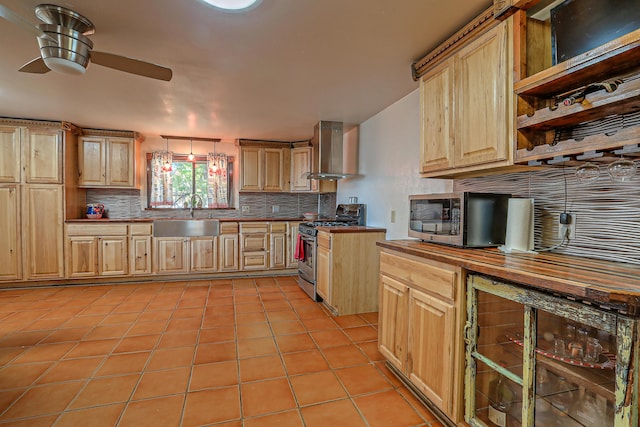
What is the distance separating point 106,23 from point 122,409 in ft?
7.44

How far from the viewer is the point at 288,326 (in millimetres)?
2834

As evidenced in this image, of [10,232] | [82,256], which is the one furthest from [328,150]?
[10,232]

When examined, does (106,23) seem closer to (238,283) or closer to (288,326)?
(288,326)

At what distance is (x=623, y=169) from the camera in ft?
4.14

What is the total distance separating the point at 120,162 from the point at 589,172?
5280 millimetres

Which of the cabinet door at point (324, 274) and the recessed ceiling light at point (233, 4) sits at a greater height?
the recessed ceiling light at point (233, 4)

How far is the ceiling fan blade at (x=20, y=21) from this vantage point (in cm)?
133

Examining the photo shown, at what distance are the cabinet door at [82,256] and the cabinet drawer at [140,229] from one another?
476 mm

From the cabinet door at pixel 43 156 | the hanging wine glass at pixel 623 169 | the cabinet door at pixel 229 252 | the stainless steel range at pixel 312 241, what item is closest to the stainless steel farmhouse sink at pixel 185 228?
the cabinet door at pixel 229 252

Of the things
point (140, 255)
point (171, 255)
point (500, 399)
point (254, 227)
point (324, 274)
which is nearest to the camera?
point (500, 399)

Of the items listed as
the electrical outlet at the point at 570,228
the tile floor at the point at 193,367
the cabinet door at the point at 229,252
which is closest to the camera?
the electrical outlet at the point at 570,228

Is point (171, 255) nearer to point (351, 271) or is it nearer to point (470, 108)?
point (351, 271)

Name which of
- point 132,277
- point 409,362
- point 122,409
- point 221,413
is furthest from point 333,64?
point 132,277

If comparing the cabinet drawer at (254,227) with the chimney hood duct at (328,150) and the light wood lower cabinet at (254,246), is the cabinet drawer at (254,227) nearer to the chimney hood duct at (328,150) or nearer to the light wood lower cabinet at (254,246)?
the light wood lower cabinet at (254,246)
